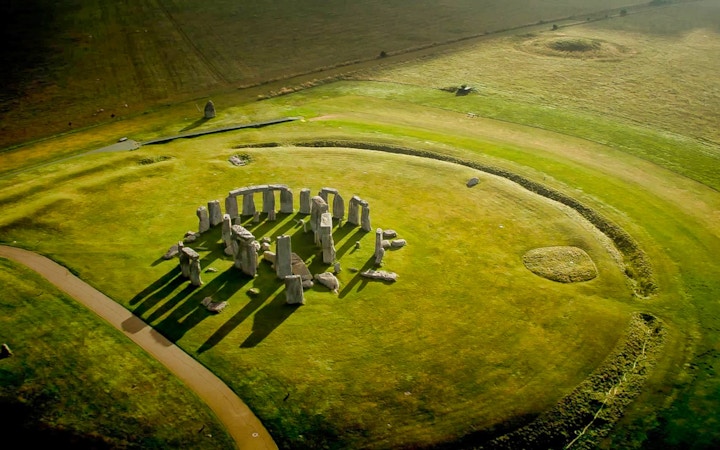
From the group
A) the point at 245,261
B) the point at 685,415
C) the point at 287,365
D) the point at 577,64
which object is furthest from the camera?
the point at 577,64

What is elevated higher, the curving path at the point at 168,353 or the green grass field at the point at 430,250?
the green grass field at the point at 430,250

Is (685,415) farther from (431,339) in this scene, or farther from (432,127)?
(432,127)

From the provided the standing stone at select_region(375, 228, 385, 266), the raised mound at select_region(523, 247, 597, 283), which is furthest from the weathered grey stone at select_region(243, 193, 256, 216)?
the raised mound at select_region(523, 247, 597, 283)

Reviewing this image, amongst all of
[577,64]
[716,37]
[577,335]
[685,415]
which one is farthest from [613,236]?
[716,37]

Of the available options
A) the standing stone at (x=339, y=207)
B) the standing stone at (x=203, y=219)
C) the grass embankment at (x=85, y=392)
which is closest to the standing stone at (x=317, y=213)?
the standing stone at (x=339, y=207)

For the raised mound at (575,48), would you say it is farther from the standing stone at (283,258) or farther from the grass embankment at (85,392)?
the grass embankment at (85,392)
